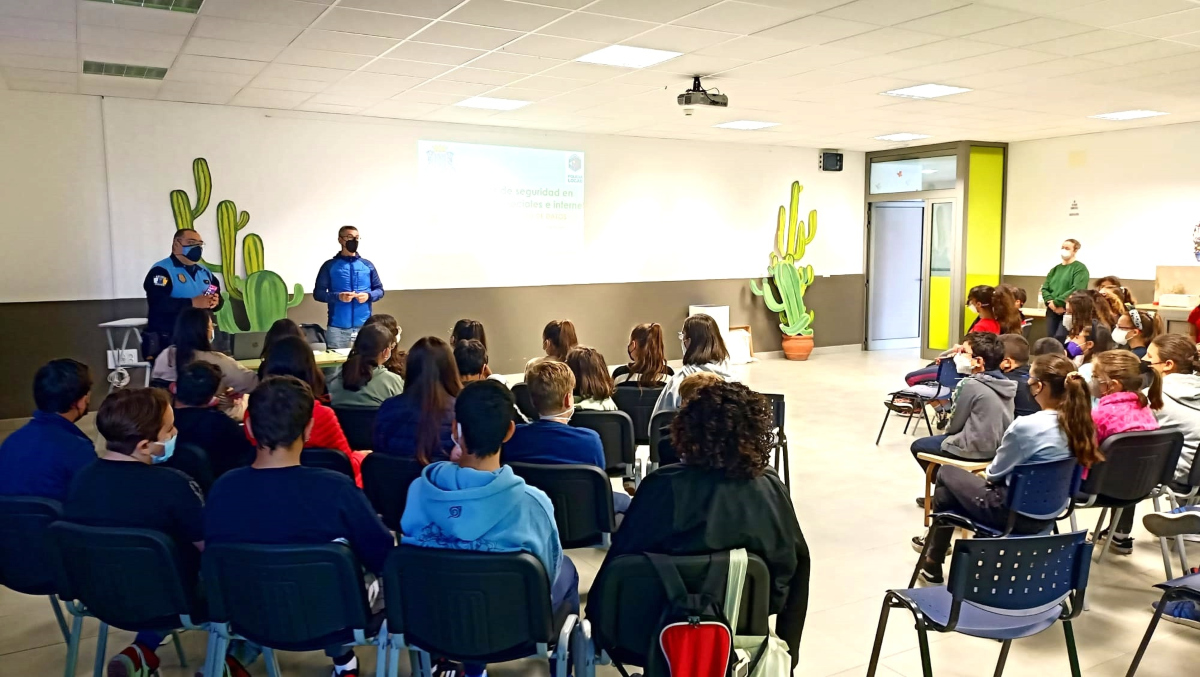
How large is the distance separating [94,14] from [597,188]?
625 cm

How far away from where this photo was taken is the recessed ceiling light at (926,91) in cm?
752

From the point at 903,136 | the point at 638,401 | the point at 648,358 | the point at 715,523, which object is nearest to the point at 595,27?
the point at 648,358

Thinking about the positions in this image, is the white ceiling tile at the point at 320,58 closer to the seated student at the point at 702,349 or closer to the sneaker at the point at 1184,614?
the seated student at the point at 702,349

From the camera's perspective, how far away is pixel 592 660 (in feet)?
7.74

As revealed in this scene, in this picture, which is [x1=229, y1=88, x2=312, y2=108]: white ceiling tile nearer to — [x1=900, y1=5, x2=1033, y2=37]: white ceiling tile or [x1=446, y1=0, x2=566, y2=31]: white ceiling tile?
[x1=446, y1=0, x2=566, y2=31]: white ceiling tile

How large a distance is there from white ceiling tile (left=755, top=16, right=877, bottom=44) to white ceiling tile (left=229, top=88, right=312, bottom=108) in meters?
4.35

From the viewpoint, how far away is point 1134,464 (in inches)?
147

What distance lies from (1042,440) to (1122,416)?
2.21ft

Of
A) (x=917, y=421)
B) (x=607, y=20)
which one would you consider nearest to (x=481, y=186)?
(x=607, y=20)

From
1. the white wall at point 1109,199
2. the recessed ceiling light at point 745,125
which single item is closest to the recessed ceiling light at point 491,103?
the recessed ceiling light at point 745,125

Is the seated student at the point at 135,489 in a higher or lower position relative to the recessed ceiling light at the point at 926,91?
lower

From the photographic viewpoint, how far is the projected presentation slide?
9492 mm

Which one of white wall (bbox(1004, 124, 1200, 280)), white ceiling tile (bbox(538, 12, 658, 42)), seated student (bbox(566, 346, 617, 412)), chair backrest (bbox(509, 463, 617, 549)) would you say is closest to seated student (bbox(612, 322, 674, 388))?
seated student (bbox(566, 346, 617, 412))

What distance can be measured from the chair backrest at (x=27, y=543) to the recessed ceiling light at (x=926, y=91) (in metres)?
7.10
